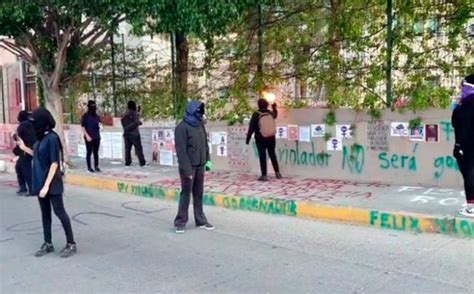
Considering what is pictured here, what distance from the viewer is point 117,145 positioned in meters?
14.7

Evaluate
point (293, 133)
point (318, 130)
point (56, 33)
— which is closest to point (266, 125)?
point (293, 133)

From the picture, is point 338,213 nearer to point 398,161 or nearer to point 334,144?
point 398,161

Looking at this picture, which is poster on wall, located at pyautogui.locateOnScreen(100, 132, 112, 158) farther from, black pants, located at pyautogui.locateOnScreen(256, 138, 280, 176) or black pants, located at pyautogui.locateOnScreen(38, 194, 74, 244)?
black pants, located at pyautogui.locateOnScreen(38, 194, 74, 244)

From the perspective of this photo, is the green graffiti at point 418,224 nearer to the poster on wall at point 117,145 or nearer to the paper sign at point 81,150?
the poster on wall at point 117,145

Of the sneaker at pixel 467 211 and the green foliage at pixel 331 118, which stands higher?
the green foliage at pixel 331 118

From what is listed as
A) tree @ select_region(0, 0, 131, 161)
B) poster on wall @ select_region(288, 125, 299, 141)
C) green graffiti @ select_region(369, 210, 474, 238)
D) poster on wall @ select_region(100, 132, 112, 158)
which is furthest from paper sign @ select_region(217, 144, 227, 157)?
green graffiti @ select_region(369, 210, 474, 238)

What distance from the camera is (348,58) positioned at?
10.2 meters

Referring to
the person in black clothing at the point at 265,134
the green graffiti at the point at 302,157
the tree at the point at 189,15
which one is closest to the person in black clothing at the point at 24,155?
the tree at the point at 189,15

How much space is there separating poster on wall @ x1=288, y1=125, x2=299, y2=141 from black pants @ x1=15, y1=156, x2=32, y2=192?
5145 millimetres

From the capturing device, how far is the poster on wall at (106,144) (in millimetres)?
14984

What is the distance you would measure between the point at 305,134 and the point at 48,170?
219 inches

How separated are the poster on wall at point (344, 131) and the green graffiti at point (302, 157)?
1.54ft

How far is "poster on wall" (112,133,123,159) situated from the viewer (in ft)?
48.0

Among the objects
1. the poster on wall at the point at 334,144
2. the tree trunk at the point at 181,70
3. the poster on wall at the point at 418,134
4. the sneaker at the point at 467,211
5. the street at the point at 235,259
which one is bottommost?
the street at the point at 235,259
